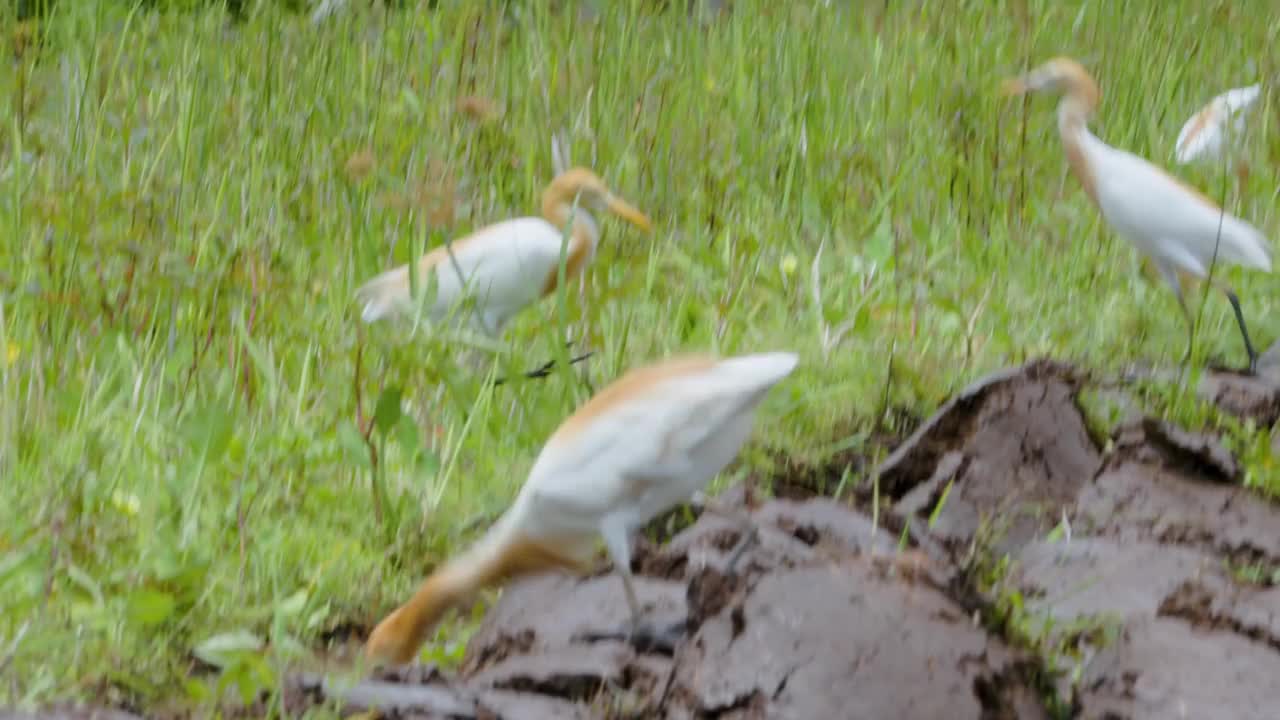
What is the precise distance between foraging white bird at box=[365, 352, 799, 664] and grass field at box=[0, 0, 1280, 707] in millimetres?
279

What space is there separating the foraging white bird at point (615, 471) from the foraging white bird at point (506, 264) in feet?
4.26

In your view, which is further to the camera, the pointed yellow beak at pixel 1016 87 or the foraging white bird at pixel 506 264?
the pointed yellow beak at pixel 1016 87

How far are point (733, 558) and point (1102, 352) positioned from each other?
2.00 metres

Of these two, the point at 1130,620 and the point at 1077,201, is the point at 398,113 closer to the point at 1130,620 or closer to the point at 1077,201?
the point at 1077,201

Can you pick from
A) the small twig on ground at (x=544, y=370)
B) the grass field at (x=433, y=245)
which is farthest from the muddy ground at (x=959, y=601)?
the small twig on ground at (x=544, y=370)

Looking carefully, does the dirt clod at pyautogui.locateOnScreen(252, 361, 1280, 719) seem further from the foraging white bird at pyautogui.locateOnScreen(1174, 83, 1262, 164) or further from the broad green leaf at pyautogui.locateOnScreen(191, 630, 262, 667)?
the foraging white bird at pyautogui.locateOnScreen(1174, 83, 1262, 164)

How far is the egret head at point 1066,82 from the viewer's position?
498 centimetres

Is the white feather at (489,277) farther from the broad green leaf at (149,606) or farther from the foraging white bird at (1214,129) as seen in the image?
the foraging white bird at (1214,129)

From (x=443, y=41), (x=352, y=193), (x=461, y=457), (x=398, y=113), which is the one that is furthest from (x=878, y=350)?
(x=443, y=41)

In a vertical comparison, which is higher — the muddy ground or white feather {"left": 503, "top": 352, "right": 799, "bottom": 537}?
white feather {"left": 503, "top": 352, "right": 799, "bottom": 537}

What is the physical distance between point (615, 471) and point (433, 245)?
8.08 ft

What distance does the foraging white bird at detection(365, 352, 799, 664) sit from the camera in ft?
8.43

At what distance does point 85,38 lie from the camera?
6008 mm

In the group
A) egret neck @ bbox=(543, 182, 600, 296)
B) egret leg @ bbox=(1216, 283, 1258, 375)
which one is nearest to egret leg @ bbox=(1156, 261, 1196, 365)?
egret leg @ bbox=(1216, 283, 1258, 375)
